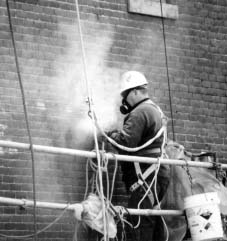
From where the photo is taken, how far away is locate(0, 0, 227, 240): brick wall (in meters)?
10.5

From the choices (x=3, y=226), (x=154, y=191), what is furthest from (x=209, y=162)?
(x=3, y=226)

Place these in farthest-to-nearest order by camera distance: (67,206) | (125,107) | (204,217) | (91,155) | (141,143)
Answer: (125,107), (141,143), (204,217), (91,155), (67,206)

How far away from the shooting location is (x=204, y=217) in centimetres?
960

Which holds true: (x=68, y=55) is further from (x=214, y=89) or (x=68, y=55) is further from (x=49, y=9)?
(x=214, y=89)

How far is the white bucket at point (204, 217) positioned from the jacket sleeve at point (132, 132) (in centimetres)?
96

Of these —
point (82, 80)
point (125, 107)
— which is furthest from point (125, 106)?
point (82, 80)

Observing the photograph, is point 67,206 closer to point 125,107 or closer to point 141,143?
point 141,143

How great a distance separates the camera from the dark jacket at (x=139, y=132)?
9.66 metres

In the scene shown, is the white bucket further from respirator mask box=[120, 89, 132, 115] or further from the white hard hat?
the white hard hat

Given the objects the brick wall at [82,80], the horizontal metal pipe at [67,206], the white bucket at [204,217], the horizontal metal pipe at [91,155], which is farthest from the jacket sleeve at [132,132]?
the brick wall at [82,80]

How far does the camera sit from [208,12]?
12.6m

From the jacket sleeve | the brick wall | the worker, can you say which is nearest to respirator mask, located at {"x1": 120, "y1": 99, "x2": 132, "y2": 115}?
the worker

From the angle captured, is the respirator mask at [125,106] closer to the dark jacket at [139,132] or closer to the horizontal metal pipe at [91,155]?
the dark jacket at [139,132]

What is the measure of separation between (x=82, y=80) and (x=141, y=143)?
161 cm
